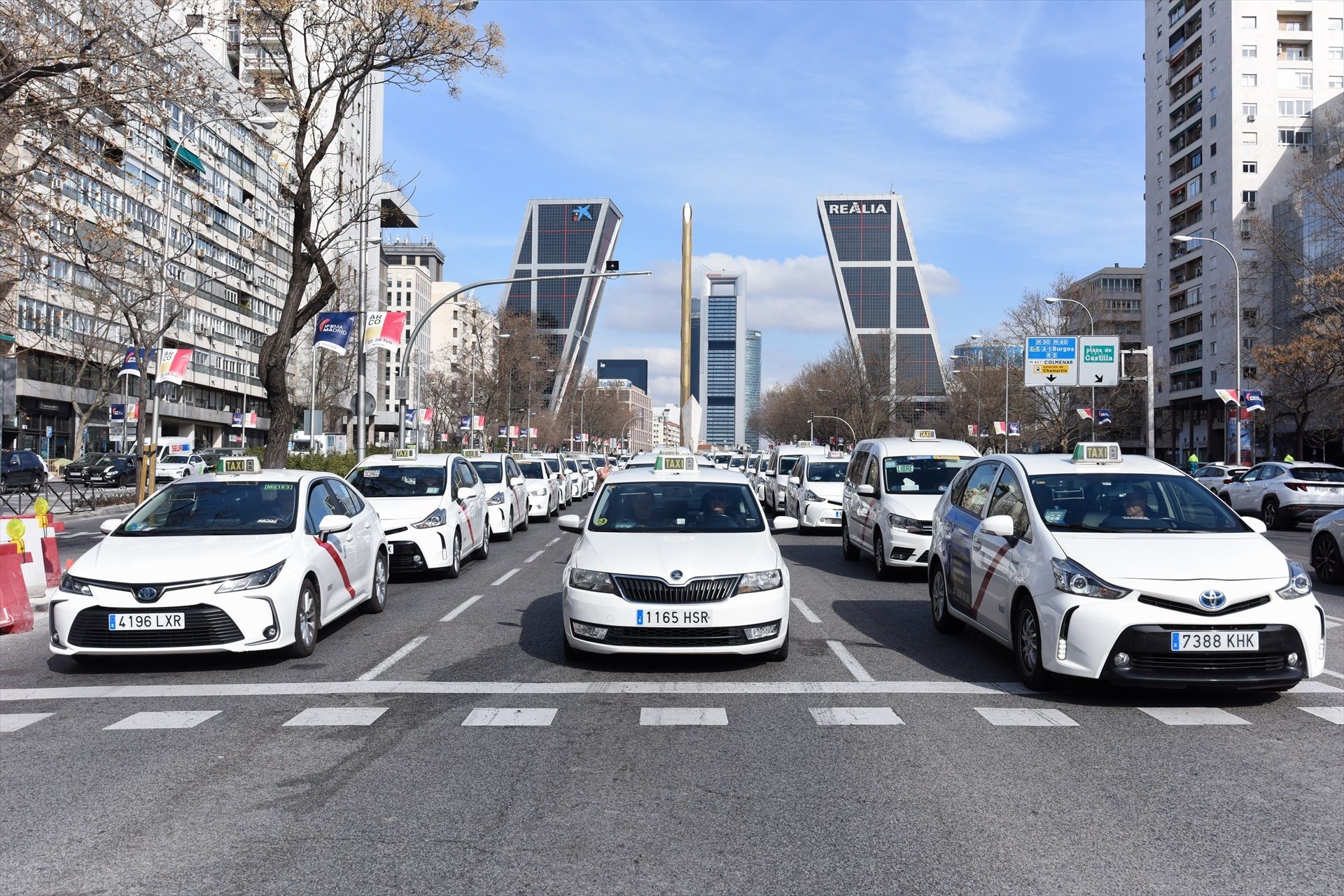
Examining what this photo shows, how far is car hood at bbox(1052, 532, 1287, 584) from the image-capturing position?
255 inches

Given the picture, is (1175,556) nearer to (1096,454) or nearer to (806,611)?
(1096,454)

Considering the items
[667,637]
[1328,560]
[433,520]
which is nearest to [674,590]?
[667,637]

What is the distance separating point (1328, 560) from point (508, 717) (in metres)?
12.1

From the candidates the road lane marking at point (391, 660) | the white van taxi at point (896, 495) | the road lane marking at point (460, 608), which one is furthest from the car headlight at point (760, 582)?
the white van taxi at point (896, 495)

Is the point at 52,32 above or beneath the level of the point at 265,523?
above

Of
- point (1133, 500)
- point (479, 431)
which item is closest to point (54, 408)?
point (479, 431)

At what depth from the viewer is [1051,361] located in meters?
44.9

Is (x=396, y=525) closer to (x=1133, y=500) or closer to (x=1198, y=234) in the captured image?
(x=1133, y=500)

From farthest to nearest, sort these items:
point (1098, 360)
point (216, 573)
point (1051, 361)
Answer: point (1051, 361) → point (1098, 360) → point (216, 573)

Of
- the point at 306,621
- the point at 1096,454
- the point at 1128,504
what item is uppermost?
the point at 1096,454

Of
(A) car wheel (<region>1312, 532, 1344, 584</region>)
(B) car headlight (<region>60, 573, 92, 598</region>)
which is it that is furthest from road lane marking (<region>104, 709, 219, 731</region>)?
(A) car wheel (<region>1312, 532, 1344, 584</region>)

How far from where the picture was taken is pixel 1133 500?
7.63 metres

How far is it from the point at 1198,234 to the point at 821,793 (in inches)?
3088

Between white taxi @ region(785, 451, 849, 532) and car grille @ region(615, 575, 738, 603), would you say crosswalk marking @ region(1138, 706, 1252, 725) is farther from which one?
white taxi @ region(785, 451, 849, 532)
